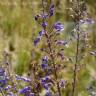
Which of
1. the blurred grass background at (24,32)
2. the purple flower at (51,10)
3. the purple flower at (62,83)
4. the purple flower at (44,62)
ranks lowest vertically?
the blurred grass background at (24,32)

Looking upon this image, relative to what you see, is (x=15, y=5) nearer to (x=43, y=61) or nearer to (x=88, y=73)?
(x=88, y=73)

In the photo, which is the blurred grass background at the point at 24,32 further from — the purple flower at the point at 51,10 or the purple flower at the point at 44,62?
the purple flower at the point at 51,10

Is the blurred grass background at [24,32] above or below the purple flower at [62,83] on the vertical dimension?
below

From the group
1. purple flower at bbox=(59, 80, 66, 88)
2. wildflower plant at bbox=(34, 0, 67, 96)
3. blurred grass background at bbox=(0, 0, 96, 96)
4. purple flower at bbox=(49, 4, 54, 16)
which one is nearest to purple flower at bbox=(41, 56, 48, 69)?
wildflower plant at bbox=(34, 0, 67, 96)

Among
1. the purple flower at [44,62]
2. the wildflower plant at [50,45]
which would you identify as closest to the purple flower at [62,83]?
the wildflower plant at [50,45]

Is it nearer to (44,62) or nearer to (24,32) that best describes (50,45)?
(44,62)

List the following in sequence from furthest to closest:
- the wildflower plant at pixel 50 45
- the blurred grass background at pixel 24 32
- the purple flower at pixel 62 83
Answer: the blurred grass background at pixel 24 32
the purple flower at pixel 62 83
the wildflower plant at pixel 50 45

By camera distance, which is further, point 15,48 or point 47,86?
point 15,48

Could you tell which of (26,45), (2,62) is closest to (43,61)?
(2,62)

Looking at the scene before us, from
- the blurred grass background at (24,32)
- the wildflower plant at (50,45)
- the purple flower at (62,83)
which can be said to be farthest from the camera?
the blurred grass background at (24,32)
